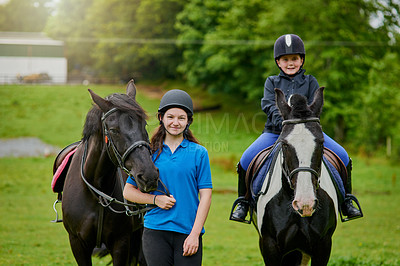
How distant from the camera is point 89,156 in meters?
4.64

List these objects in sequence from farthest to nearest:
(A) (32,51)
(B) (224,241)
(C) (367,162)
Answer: (A) (32,51), (C) (367,162), (B) (224,241)

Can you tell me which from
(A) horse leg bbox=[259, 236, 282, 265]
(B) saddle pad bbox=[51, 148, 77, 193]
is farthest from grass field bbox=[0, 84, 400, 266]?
(A) horse leg bbox=[259, 236, 282, 265]

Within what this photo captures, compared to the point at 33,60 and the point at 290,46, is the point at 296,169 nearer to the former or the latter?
the point at 290,46

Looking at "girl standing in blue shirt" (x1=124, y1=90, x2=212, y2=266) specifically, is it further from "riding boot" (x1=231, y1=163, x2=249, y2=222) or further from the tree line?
the tree line

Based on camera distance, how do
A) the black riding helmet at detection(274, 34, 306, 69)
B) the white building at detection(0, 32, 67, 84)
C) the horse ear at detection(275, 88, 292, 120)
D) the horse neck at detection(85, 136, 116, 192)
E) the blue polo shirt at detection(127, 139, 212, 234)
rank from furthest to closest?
the white building at detection(0, 32, 67, 84) < the black riding helmet at detection(274, 34, 306, 69) < the horse neck at detection(85, 136, 116, 192) < the horse ear at detection(275, 88, 292, 120) < the blue polo shirt at detection(127, 139, 212, 234)

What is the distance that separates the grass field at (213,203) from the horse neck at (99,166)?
24.0 inches

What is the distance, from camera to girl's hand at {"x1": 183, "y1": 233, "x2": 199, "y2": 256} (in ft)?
10.6

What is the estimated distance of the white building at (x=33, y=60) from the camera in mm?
44531

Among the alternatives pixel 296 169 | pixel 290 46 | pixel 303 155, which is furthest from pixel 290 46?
pixel 296 169

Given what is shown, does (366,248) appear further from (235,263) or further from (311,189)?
(311,189)

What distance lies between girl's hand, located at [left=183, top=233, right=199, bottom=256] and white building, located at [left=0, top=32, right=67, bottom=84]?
43.1 m

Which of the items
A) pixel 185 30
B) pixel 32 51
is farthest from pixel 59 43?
pixel 185 30

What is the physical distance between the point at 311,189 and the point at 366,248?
22.7 feet

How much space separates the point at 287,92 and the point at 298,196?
1640 mm
